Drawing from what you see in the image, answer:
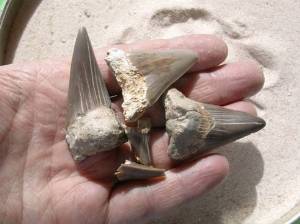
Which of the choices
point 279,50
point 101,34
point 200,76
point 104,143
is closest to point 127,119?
point 104,143

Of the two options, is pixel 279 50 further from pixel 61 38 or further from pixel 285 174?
pixel 61 38

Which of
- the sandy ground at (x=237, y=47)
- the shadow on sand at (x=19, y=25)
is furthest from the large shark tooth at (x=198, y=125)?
the shadow on sand at (x=19, y=25)

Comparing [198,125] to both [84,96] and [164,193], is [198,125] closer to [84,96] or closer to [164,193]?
[164,193]

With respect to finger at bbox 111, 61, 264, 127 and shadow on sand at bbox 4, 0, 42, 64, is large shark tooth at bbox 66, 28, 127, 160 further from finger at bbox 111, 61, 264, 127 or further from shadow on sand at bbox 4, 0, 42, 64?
shadow on sand at bbox 4, 0, 42, 64

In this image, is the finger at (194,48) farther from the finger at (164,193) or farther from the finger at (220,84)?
the finger at (164,193)

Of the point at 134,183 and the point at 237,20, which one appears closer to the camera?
the point at 134,183

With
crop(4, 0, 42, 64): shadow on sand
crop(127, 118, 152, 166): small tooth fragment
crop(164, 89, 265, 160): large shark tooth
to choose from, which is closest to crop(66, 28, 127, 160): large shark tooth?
crop(127, 118, 152, 166): small tooth fragment
